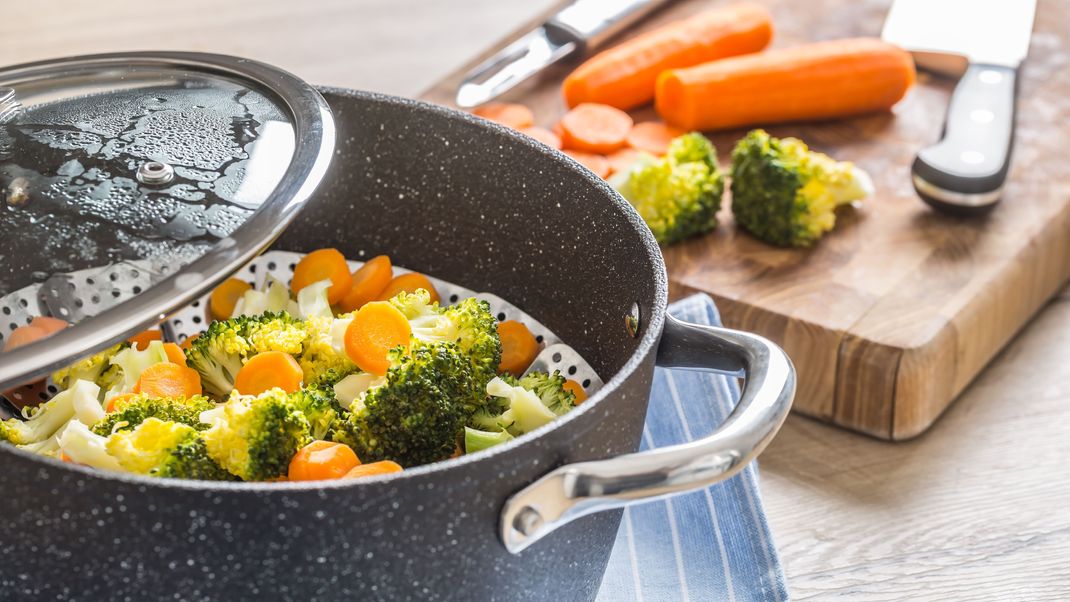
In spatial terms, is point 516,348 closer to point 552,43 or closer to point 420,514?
point 420,514

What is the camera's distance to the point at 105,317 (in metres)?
0.67

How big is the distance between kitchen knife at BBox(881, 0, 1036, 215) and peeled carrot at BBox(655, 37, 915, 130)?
4.1 inches

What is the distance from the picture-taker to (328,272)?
1.11 m

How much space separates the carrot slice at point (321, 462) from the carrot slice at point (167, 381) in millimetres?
179

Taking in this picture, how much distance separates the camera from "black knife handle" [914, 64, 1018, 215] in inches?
55.8

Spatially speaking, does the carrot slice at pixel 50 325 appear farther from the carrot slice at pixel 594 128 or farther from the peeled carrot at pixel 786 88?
the peeled carrot at pixel 786 88

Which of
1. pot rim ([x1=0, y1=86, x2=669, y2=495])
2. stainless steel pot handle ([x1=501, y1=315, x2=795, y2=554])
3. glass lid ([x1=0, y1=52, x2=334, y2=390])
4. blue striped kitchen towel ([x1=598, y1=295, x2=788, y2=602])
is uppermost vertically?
glass lid ([x1=0, y1=52, x2=334, y2=390])

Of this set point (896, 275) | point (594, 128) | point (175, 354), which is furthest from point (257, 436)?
point (594, 128)

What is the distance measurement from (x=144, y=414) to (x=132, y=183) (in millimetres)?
174

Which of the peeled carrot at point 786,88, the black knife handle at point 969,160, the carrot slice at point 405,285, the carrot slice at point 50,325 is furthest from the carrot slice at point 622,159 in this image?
the carrot slice at point 50,325

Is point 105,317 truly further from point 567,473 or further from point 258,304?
point 258,304

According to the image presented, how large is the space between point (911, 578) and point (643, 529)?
264 mm

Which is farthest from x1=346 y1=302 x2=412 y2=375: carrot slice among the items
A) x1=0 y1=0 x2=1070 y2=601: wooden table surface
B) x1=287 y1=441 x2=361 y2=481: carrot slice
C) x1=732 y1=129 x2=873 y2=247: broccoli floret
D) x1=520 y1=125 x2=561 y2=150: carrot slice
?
x1=520 y1=125 x2=561 y2=150: carrot slice

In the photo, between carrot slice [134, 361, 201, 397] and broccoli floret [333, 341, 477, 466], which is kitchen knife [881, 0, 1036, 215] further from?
carrot slice [134, 361, 201, 397]
